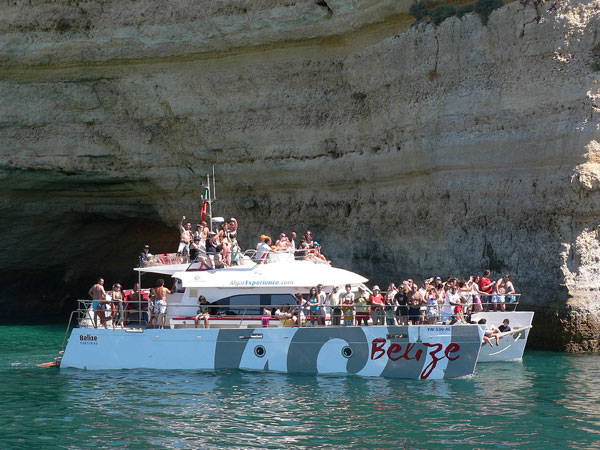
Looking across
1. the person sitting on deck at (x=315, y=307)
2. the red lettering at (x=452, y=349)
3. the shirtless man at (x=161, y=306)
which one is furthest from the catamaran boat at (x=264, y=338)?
the person sitting on deck at (x=315, y=307)

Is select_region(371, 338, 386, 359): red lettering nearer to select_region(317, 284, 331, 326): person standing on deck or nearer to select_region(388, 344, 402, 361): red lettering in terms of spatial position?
select_region(388, 344, 402, 361): red lettering

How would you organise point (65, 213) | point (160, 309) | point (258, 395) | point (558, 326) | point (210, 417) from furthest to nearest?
point (65, 213), point (558, 326), point (160, 309), point (258, 395), point (210, 417)

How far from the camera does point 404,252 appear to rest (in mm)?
26328

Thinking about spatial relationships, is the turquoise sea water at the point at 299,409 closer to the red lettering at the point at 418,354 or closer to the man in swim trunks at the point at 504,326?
the red lettering at the point at 418,354

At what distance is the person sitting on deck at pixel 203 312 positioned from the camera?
19.5 meters

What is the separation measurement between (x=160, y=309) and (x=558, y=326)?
9.55m

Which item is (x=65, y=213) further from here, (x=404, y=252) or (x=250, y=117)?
(x=404, y=252)

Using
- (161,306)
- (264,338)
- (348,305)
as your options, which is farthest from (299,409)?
(161,306)

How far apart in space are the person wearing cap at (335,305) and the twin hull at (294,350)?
593 mm

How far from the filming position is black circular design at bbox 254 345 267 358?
19.0m

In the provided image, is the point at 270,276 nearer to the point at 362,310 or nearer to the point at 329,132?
the point at 362,310

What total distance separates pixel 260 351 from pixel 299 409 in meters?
3.83

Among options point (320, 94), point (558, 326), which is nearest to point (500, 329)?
point (558, 326)

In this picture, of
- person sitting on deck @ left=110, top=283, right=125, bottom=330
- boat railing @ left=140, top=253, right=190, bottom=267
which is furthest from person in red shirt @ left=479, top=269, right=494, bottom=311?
person sitting on deck @ left=110, top=283, right=125, bottom=330
